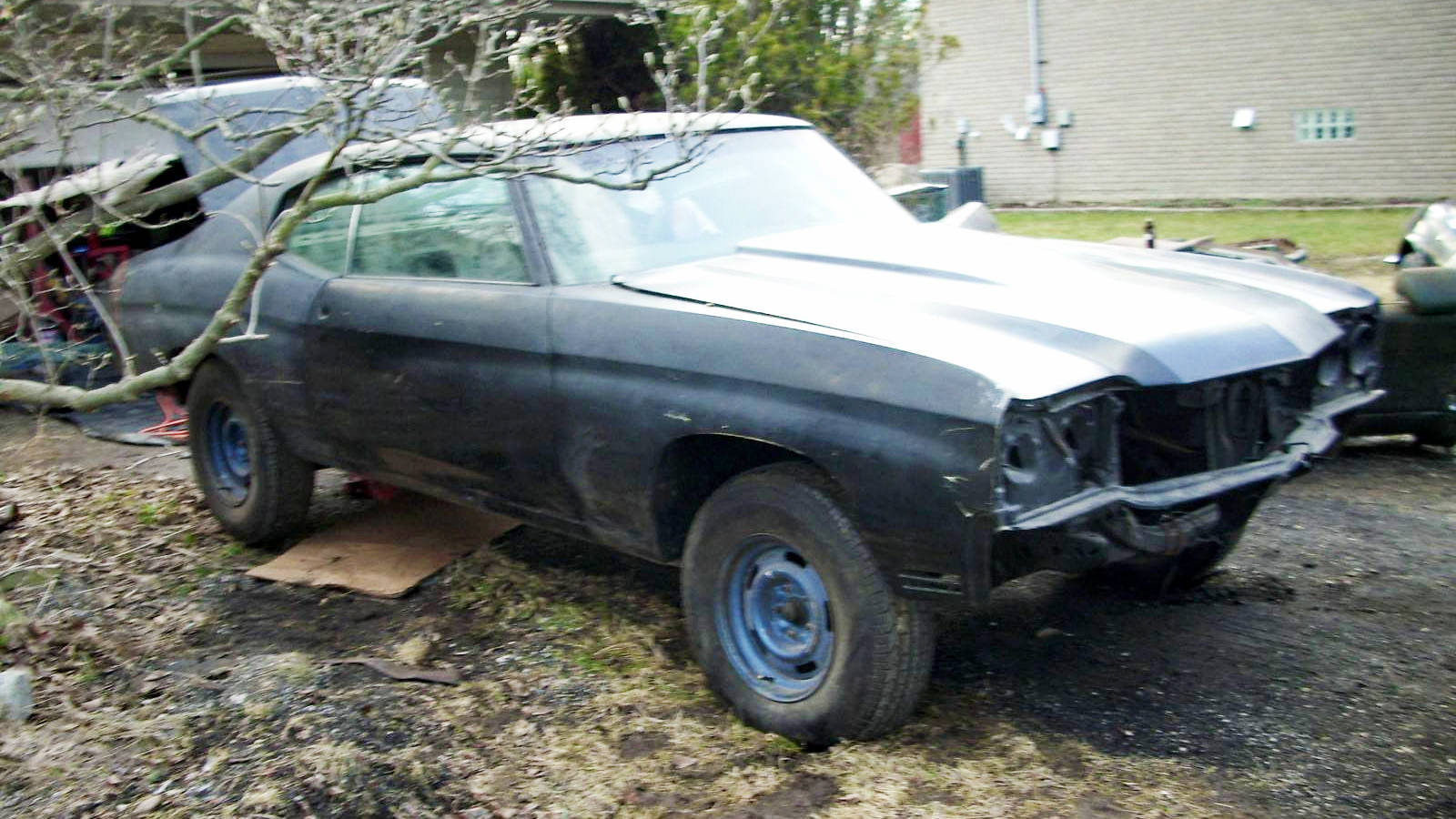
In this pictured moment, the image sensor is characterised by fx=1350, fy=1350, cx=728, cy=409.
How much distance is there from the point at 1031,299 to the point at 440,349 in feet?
6.49

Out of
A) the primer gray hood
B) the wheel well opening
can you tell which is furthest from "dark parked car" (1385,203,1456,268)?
the wheel well opening

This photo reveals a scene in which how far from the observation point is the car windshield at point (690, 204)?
438 cm

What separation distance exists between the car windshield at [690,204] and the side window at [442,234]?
6.3 inches

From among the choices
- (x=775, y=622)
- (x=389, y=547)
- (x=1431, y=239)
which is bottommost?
(x=389, y=547)

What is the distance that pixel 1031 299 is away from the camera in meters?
3.79

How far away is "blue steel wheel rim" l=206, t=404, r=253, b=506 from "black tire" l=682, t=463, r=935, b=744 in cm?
278

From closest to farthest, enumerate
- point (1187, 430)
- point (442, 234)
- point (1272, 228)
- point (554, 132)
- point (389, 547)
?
point (1187, 430) < point (554, 132) < point (442, 234) < point (389, 547) < point (1272, 228)

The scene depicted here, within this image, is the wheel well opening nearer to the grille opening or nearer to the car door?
the car door

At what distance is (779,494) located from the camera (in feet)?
11.7

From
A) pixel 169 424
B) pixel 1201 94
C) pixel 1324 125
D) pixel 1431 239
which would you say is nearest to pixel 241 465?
pixel 169 424

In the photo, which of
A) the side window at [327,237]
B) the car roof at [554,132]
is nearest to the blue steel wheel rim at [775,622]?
the car roof at [554,132]

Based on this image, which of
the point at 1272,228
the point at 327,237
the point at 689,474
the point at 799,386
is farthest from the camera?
the point at 1272,228

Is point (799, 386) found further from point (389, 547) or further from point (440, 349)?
point (389, 547)

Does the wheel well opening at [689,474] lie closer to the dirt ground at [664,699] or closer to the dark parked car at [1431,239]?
the dirt ground at [664,699]
